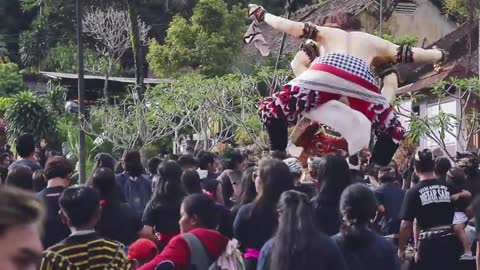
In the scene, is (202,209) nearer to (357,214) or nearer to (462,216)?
(357,214)

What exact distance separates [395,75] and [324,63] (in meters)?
1.16

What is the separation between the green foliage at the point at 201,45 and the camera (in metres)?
33.7

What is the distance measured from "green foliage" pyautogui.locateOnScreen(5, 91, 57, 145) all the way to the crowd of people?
18.2 meters

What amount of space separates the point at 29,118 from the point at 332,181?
73.1 feet

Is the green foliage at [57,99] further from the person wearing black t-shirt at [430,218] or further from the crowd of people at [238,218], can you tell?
the person wearing black t-shirt at [430,218]

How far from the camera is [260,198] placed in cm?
689

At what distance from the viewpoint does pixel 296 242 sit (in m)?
5.63

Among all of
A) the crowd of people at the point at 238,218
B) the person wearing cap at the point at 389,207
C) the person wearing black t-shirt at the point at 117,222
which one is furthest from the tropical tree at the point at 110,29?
the person wearing black t-shirt at the point at 117,222

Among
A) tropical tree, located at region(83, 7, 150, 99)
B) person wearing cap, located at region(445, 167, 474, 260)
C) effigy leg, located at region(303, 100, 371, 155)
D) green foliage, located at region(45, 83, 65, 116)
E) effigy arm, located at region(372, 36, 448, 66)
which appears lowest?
person wearing cap, located at region(445, 167, 474, 260)

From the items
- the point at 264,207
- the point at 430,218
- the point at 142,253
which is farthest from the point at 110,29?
the point at 142,253

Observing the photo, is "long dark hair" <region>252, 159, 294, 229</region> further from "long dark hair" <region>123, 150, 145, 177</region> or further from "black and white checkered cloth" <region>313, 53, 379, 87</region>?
"black and white checkered cloth" <region>313, 53, 379, 87</region>

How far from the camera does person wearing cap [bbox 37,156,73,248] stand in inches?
289

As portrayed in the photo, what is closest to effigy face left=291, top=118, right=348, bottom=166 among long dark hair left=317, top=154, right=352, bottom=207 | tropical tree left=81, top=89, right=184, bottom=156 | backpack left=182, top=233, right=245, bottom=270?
long dark hair left=317, top=154, right=352, bottom=207

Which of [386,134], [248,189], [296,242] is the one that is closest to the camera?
→ [296,242]
